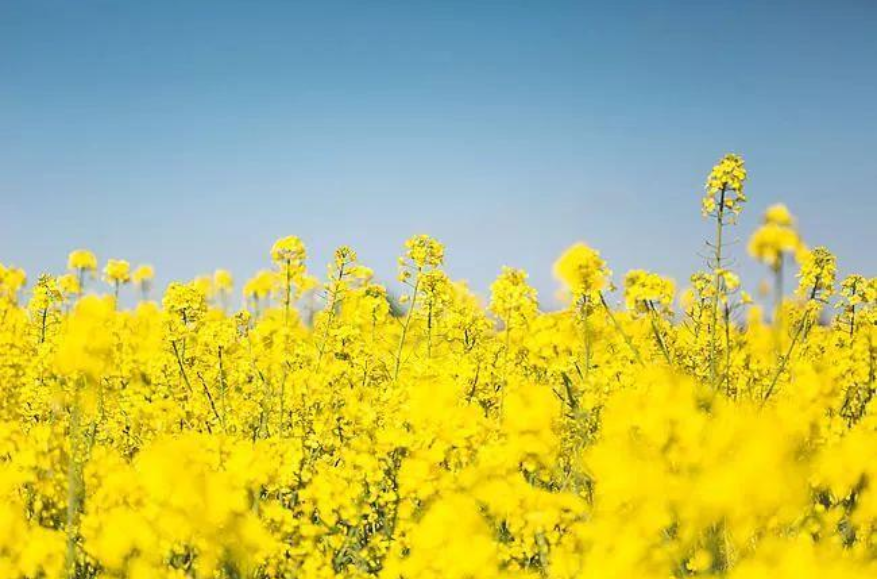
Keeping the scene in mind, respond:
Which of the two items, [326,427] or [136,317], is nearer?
[326,427]

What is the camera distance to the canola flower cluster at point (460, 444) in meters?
2.85

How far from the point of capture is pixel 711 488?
7.86 feet

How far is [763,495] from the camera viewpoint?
7.51 ft

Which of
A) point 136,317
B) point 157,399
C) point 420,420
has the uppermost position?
point 136,317

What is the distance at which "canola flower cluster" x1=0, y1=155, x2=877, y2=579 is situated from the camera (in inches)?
112

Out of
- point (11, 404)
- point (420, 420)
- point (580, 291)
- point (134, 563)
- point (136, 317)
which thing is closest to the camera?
point (134, 563)

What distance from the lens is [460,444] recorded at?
183 inches

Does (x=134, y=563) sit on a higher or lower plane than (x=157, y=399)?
lower

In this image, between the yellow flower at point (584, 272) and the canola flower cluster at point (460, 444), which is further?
the yellow flower at point (584, 272)

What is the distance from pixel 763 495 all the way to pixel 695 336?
446cm

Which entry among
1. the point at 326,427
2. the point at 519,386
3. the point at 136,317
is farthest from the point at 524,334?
the point at 136,317

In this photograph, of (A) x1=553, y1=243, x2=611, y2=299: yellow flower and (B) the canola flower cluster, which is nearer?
(B) the canola flower cluster

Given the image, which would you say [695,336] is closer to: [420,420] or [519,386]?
[519,386]

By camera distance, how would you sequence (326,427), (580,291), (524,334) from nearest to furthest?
1. (580,291)
2. (326,427)
3. (524,334)
